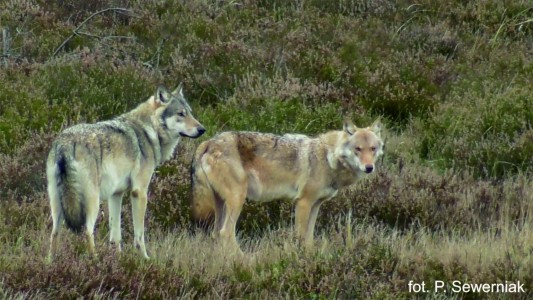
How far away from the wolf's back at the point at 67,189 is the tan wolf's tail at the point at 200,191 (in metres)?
1.27

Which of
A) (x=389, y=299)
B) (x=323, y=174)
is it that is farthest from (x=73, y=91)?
(x=389, y=299)

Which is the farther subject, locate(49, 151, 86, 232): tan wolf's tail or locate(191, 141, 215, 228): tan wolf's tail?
locate(191, 141, 215, 228): tan wolf's tail

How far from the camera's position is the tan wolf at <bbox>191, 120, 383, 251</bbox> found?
8.12 meters

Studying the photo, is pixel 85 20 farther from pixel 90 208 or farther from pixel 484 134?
pixel 90 208

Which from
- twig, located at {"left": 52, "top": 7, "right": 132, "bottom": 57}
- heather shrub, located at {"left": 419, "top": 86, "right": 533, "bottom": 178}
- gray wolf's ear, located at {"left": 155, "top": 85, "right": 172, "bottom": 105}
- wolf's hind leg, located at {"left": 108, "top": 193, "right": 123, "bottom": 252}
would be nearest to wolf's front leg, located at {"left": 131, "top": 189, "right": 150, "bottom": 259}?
wolf's hind leg, located at {"left": 108, "top": 193, "right": 123, "bottom": 252}

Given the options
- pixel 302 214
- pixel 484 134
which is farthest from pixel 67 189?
pixel 484 134

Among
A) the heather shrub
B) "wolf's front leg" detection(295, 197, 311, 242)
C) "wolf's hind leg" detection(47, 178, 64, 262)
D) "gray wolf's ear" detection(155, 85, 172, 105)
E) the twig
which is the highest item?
"gray wolf's ear" detection(155, 85, 172, 105)

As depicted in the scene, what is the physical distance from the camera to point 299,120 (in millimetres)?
10594

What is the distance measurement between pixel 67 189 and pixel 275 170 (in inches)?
79.7

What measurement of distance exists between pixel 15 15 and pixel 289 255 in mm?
7041

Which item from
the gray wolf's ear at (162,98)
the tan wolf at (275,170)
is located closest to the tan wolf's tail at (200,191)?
the tan wolf at (275,170)

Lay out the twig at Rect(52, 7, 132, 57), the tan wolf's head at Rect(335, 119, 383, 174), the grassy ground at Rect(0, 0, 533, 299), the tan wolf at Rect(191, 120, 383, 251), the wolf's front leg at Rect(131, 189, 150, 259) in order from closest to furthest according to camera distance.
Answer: the grassy ground at Rect(0, 0, 533, 299)
the wolf's front leg at Rect(131, 189, 150, 259)
the tan wolf at Rect(191, 120, 383, 251)
the tan wolf's head at Rect(335, 119, 383, 174)
the twig at Rect(52, 7, 132, 57)

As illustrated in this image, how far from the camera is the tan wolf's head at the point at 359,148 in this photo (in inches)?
324

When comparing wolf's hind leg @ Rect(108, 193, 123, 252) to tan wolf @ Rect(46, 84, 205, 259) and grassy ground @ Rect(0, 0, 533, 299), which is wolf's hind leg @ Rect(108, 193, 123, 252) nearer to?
tan wolf @ Rect(46, 84, 205, 259)
